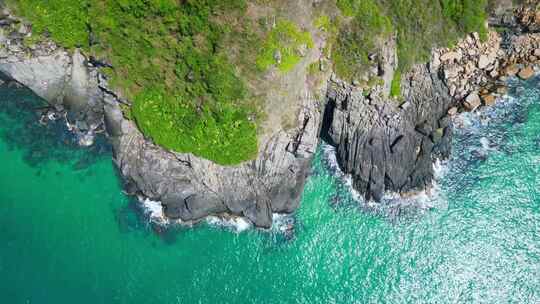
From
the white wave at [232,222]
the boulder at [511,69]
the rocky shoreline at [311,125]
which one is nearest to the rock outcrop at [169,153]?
the rocky shoreline at [311,125]

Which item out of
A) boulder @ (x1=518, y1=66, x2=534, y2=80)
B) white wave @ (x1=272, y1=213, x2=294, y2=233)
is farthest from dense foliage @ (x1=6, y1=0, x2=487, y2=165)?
white wave @ (x1=272, y1=213, x2=294, y2=233)

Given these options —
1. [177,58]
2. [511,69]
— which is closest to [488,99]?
[511,69]

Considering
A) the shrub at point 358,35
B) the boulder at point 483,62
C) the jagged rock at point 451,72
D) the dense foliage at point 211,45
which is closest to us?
the dense foliage at point 211,45

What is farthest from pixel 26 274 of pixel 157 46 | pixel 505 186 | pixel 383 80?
pixel 505 186

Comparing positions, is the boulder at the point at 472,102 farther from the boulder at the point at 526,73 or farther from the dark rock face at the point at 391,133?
the boulder at the point at 526,73

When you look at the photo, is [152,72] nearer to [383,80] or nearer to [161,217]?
[161,217]
